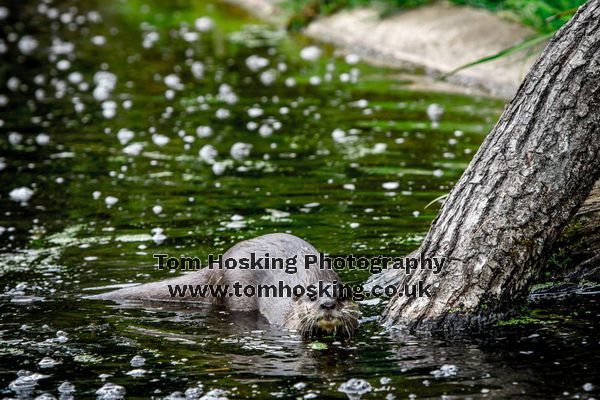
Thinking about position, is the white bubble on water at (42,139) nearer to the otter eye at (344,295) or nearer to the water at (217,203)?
the water at (217,203)

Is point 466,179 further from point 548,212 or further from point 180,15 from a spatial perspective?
point 180,15

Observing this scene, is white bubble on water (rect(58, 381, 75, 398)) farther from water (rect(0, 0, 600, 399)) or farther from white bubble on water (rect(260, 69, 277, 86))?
white bubble on water (rect(260, 69, 277, 86))

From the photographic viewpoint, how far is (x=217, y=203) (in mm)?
8109

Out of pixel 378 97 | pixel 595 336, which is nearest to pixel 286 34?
pixel 378 97

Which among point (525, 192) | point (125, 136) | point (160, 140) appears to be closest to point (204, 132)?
point (160, 140)

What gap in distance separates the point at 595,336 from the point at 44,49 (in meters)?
13.7

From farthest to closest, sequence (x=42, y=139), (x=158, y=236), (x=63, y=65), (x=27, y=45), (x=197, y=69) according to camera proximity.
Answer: (x=27, y=45), (x=63, y=65), (x=197, y=69), (x=42, y=139), (x=158, y=236)

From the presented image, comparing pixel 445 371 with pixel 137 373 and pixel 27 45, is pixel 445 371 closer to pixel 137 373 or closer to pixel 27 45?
pixel 137 373

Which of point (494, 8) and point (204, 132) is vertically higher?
point (494, 8)

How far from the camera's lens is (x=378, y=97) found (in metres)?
12.0

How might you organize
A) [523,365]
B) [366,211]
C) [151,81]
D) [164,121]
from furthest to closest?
[151,81], [164,121], [366,211], [523,365]

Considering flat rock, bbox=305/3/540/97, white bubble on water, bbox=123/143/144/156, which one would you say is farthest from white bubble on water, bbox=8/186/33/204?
flat rock, bbox=305/3/540/97

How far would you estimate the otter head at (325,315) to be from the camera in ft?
16.6

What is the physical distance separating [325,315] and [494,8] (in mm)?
8885
